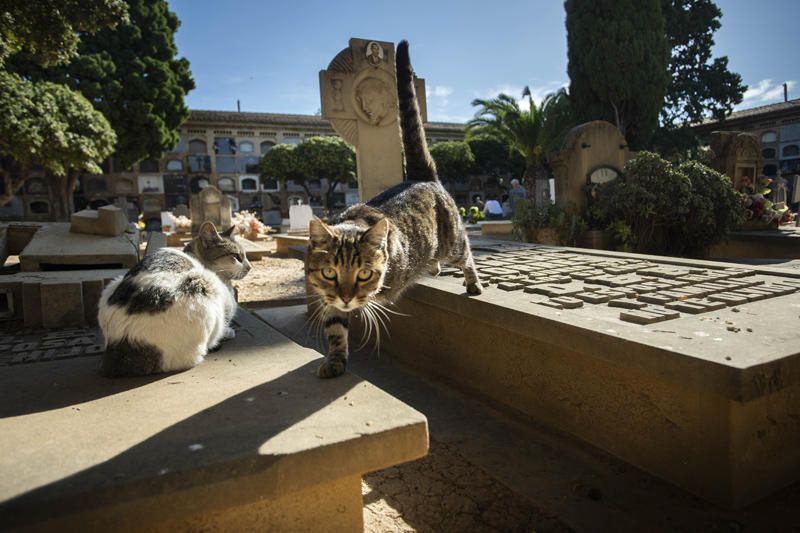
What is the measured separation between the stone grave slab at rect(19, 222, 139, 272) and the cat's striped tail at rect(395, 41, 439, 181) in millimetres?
2925

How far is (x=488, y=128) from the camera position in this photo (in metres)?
24.0

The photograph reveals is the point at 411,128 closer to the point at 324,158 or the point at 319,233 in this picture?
the point at 319,233

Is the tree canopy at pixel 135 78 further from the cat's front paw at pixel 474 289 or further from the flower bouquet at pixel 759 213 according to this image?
the cat's front paw at pixel 474 289

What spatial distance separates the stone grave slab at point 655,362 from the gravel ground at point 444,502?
636 millimetres

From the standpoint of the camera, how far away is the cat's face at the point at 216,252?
10.3 ft

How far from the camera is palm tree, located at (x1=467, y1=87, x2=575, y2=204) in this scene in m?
21.0

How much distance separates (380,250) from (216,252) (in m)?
1.27

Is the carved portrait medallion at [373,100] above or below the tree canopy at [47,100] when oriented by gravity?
below

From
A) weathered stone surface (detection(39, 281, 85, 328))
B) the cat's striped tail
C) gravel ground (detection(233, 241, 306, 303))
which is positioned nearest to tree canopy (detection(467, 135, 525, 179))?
gravel ground (detection(233, 241, 306, 303))

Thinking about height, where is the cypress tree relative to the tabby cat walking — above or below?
above

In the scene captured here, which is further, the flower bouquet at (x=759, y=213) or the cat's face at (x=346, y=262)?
the flower bouquet at (x=759, y=213)

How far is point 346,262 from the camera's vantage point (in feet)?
7.63

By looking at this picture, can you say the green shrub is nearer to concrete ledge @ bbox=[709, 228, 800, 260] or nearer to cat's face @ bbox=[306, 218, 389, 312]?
concrete ledge @ bbox=[709, 228, 800, 260]

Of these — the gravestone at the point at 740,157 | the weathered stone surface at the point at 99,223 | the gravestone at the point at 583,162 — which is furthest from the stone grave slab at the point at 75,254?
the gravestone at the point at 740,157
